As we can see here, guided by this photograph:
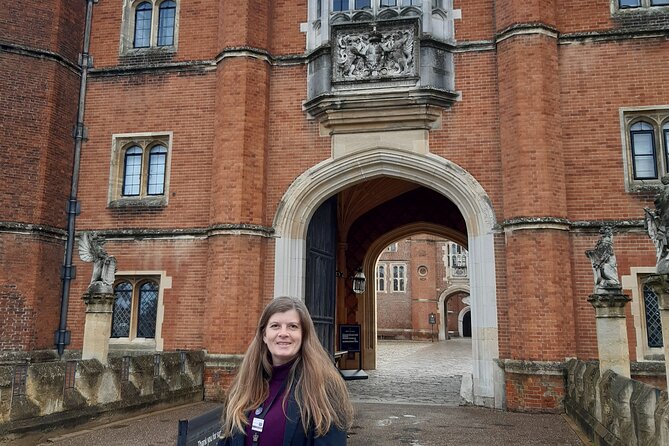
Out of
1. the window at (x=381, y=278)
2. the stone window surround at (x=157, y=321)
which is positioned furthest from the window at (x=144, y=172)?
the window at (x=381, y=278)

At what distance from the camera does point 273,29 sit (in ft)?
38.1

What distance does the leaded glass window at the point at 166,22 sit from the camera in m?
12.1

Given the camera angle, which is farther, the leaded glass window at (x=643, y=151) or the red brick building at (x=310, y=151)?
the leaded glass window at (x=643, y=151)

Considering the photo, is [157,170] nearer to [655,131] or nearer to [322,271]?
[322,271]

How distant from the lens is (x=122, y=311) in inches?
447

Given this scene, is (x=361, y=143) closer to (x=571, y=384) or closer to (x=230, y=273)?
(x=230, y=273)

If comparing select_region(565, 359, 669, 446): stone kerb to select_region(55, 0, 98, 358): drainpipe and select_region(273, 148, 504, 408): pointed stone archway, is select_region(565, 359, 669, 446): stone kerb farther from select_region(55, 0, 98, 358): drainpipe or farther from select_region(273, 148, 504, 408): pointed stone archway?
select_region(55, 0, 98, 358): drainpipe

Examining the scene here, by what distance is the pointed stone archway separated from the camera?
978 cm

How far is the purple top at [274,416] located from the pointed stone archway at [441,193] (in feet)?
25.9

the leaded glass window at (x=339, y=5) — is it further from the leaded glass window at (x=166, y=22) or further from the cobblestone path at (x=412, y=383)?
the cobblestone path at (x=412, y=383)

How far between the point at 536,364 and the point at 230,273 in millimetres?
5233

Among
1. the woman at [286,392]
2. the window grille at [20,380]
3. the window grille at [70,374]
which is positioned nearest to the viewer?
the woman at [286,392]

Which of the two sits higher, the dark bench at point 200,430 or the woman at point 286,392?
the woman at point 286,392

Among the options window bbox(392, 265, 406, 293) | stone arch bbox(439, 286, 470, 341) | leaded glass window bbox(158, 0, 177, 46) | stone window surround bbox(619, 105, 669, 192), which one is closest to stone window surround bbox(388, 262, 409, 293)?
window bbox(392, 265, 406, 293)
